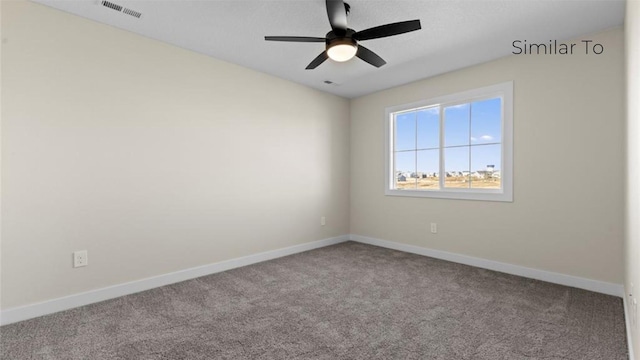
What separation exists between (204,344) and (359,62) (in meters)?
3.16

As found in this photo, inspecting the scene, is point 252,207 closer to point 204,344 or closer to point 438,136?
point 204,344

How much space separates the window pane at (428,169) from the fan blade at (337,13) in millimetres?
2559

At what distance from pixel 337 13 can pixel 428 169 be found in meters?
2.79

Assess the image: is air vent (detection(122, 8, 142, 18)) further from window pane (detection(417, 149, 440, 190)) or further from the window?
window pane (detection(417, 149, 440, 190))

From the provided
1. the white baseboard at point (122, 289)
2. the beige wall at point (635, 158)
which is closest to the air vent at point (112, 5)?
the white baseboard at point (122, 289)

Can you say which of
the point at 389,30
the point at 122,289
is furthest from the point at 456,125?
Answer: the point at 122,289

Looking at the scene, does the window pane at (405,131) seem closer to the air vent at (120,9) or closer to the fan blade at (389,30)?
the fan blade at (389,30)

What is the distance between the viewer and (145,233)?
9.60 ft

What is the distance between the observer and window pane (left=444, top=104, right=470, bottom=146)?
3814 mm

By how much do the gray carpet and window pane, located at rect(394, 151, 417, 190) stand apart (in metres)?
1.59

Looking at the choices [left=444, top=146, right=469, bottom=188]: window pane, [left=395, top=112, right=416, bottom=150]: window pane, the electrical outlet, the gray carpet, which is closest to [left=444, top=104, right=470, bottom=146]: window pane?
[left=444, top=146, right=469, bottom=188]: window pane

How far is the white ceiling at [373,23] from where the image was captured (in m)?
2.37

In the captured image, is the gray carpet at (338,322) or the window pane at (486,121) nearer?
the gray carpet at (338,322)

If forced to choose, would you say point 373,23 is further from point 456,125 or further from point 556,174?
point 556,174
